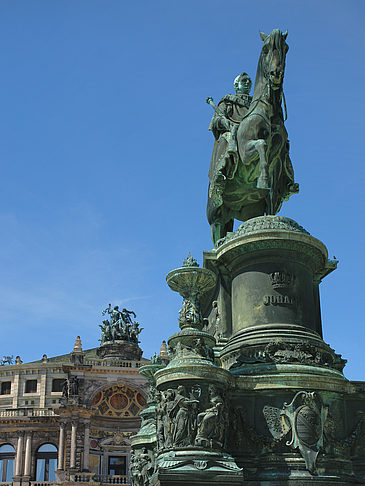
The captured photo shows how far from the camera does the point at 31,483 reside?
53.0 meters

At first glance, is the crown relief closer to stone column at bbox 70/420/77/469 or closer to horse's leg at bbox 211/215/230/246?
horse's leg at bbox 211/215/230/246

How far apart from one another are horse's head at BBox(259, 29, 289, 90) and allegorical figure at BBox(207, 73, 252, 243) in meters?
1.07

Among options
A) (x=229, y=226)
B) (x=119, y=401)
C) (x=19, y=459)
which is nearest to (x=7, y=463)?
(x=19, y=459)

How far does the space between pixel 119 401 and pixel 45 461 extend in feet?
26.6

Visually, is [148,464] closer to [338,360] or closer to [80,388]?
[338,360]

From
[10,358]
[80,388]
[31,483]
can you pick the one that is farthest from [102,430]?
[10,358]

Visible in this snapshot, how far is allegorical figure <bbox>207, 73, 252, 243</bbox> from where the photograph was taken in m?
12.4

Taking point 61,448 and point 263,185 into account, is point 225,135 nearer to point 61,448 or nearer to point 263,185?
point 263,185

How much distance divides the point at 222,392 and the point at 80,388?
45737mm

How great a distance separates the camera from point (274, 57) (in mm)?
12117

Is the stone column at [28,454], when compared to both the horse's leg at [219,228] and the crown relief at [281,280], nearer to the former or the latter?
the horse's leg at [219,228]

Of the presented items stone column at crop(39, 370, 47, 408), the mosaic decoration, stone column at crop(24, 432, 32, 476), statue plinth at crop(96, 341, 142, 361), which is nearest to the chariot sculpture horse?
the mosaic decoration

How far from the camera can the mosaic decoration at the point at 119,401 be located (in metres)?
53.5

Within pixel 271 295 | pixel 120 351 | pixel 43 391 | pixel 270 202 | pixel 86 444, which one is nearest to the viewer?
pixel 271 295
